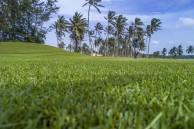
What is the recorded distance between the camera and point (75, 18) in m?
66.4

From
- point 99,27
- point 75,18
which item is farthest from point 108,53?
point 75,18

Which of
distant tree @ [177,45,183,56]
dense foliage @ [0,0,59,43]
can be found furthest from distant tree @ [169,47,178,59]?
dense foliage @ [0,0,59,43]

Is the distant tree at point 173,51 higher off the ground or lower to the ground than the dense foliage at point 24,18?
lower

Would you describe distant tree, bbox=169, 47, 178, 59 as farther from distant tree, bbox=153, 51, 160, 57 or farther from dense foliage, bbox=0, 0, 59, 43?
dense foliage, bbox=0, 0, 59, 43

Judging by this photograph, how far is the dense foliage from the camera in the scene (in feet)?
172

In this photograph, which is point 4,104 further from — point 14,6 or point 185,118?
point 14,6

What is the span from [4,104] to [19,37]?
5576cm

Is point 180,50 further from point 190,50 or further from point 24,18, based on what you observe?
point 24,18

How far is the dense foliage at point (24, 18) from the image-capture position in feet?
172

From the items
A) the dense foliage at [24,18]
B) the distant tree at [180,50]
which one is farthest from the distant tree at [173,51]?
the dense foliage at [24,18]

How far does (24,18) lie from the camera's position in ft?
184

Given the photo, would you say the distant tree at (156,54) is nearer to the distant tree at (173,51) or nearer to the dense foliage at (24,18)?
the distant tree at (173,51)

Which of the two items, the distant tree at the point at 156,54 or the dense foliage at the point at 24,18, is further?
the distant tree at the point at 156,54

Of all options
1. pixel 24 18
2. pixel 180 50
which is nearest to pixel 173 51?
pixel 180 50
